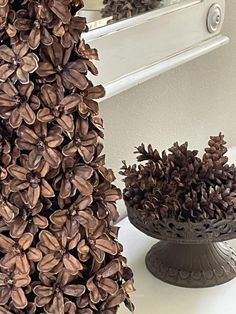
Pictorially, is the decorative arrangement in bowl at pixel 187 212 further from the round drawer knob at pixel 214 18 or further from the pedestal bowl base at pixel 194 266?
the round drawer knob at pixel 214 18

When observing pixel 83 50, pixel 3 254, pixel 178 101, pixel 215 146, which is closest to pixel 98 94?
pixel 83 50

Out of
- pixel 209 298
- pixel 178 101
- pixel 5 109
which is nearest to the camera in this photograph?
pixel 5 109

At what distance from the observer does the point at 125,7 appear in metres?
0.89

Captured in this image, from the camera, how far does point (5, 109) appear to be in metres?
0.47

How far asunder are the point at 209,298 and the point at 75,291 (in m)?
0.34

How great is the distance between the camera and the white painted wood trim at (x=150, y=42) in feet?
2.84

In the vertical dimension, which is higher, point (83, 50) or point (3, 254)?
point (83, 50)

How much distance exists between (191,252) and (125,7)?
1.10 ft

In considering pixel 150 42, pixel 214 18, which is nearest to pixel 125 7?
pixel 150 42

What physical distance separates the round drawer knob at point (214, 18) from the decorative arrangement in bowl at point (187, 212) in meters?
0.29

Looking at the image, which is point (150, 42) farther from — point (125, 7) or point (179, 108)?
point (179, 108)

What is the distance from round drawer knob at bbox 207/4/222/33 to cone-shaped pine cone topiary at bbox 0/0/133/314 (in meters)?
0.61

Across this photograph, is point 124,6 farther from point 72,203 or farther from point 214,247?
point 72,203

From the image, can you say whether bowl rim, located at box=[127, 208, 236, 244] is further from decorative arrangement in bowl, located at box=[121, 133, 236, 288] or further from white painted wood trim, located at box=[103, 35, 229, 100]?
white painted wood trim, located at box=[103, 35, 229, 100]
